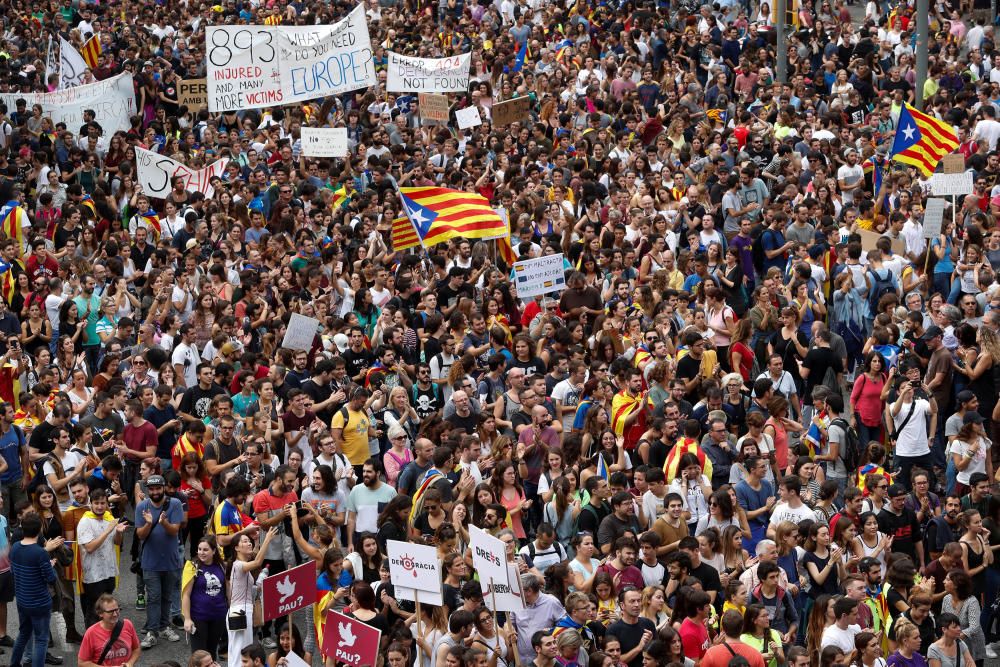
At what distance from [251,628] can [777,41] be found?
1724 centimetres

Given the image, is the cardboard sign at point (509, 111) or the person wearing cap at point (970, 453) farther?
the cardboard sign at point (509, 111)

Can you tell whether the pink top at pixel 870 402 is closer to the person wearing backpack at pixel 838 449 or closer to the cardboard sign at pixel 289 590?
the person wearing backpack at pixel 838 449

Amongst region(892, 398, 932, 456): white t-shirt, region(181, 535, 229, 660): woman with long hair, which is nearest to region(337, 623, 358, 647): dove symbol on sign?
region(181, 535, 229, 660): woman with long hair

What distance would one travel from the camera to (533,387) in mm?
15930

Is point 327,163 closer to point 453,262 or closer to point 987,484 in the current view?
point 453,262

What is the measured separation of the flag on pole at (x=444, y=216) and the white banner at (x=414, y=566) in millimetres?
8016

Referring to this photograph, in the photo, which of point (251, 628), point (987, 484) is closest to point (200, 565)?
point (251, 628)

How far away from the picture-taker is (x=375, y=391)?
16.7 meters

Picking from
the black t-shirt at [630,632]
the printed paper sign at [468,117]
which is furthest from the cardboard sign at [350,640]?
the printed paper sign at [468,117]

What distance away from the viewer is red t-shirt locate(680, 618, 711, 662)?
1237cm

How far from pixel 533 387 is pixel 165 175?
29.3 feet

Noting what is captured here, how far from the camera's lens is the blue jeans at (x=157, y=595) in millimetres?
14492

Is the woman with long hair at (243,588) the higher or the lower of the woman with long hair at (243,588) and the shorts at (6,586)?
the higher

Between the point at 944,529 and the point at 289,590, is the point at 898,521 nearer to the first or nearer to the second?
the point at 944,529
